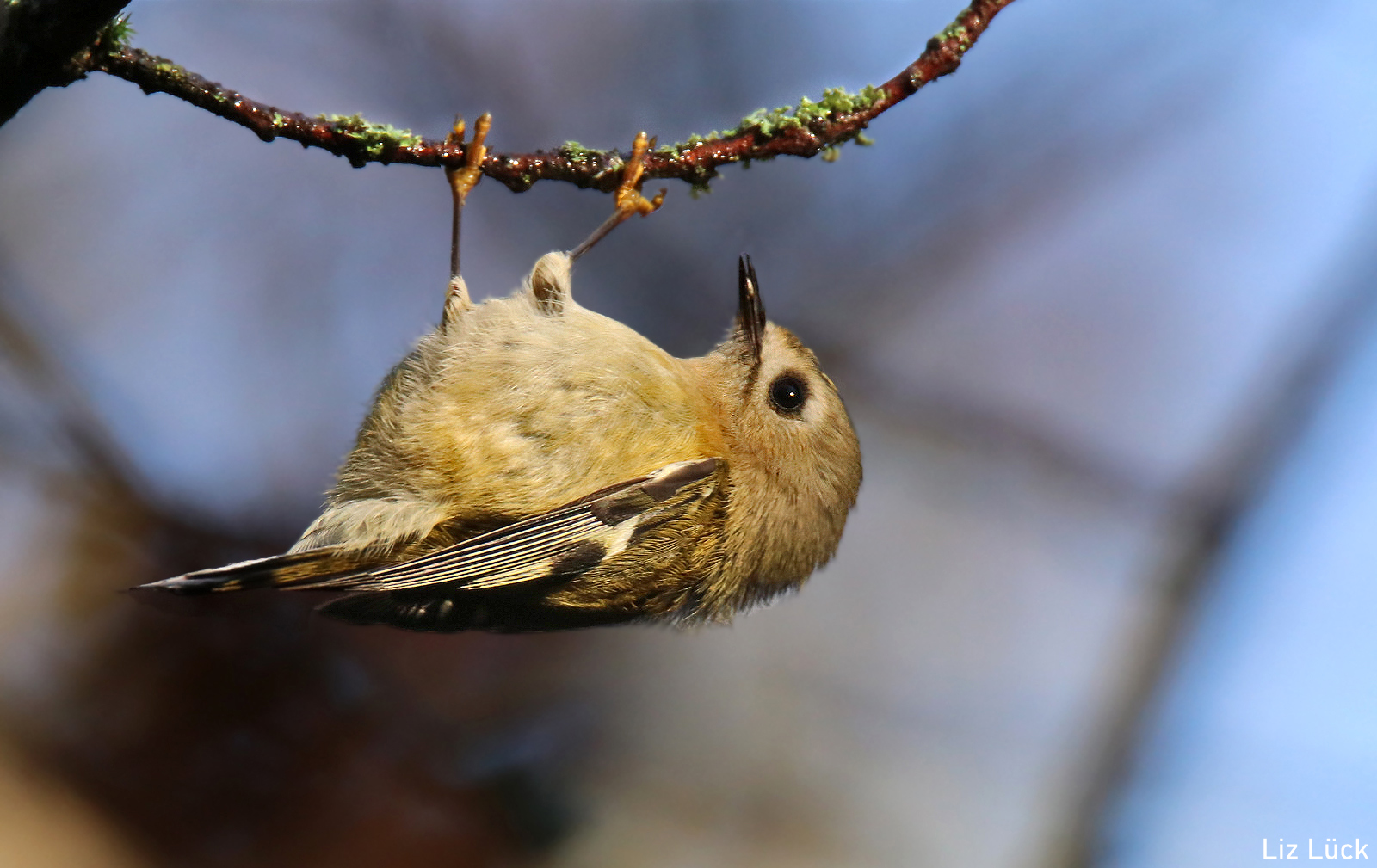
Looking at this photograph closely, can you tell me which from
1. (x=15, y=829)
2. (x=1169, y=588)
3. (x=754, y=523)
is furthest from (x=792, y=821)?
(x=15, y=829)

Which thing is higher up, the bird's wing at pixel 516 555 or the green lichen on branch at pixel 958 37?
the green lichen on branch at pixel 958 37

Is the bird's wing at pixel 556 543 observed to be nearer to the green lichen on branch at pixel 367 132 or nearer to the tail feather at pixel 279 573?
the tail feather at pixel 279 573

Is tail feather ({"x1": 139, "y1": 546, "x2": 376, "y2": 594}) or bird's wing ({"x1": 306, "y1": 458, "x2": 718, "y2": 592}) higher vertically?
bird's wing ({"x1": 306, "y1": 458, "x2": 718, "y2": 592})

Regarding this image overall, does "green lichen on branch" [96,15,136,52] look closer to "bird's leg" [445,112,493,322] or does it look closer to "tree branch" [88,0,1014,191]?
"tree branch" [88,0,1014,191]

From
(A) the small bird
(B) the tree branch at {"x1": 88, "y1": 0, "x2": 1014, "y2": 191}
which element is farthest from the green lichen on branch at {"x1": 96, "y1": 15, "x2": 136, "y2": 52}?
(A) the small bird

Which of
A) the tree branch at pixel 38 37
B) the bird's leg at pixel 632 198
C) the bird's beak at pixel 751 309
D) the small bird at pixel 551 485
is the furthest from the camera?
the bird's beak at pixel 751 309

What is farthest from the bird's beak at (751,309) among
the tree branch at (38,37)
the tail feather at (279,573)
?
the tree branch at (38,37)

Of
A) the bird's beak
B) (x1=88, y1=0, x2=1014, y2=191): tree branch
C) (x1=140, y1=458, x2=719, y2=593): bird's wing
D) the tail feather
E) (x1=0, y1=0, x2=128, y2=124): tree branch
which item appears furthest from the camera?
the bird's beak

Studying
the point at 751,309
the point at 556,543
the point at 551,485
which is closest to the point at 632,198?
the point at 751,309
